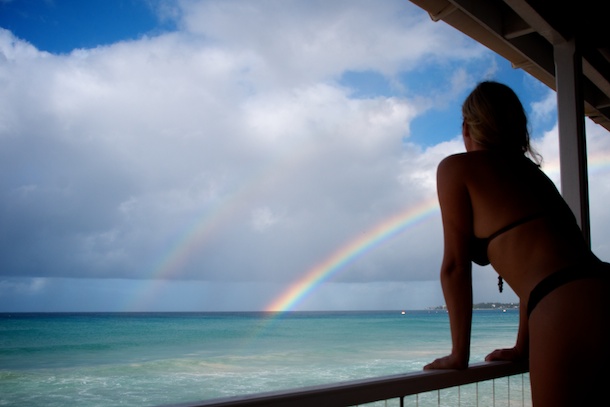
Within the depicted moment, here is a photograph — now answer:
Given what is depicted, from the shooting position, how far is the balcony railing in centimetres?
83

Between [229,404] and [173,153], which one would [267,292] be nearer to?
[173,153]

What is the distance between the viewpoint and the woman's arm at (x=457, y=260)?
47.4 inches

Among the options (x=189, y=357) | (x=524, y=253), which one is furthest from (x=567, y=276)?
(x=189, y=357)

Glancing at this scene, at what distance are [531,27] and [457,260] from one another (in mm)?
1626

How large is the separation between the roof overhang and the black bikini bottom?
1444 millimetres

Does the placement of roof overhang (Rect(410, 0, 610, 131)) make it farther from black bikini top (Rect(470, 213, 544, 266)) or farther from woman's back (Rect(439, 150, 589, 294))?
black bikini top (Rect(470, 213, 544, 266))

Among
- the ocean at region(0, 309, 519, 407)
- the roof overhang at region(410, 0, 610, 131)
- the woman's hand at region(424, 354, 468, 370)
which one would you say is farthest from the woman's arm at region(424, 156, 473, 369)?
the ocean at region(0, 309, 519, 407)

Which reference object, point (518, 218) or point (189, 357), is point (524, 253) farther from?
point (189, 357)

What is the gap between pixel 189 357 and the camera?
18.6m

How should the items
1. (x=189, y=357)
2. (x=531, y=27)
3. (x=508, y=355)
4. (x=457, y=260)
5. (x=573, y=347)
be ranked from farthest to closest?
1. (x=189, y=357)
2. (x=531, y=27)
3. (x=508, y=355)
4. (x=457, y=260)
5. (x=573, y=347)

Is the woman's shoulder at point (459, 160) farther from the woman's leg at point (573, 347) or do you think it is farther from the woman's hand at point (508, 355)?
the woman's hand at point (508, 355)

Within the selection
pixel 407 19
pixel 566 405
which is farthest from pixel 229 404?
pixel 407 19

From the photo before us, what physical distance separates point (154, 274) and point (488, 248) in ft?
130

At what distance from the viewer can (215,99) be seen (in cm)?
3031
